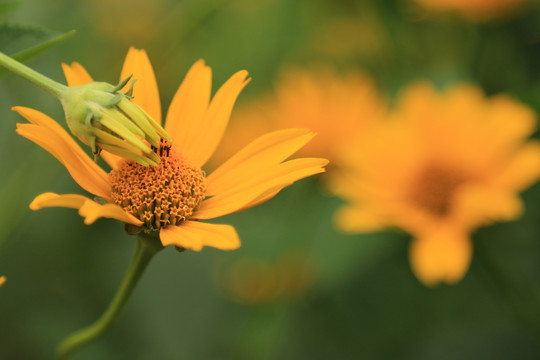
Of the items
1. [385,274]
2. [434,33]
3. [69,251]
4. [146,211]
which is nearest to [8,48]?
[146,211]

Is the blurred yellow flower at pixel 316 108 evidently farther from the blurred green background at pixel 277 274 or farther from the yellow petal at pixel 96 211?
the yellow petal at pixel 96 211

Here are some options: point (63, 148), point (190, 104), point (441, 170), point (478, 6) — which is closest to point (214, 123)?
point (190, 104)

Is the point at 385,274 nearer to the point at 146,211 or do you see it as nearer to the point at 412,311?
the point at 412,311

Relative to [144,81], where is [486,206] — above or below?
below

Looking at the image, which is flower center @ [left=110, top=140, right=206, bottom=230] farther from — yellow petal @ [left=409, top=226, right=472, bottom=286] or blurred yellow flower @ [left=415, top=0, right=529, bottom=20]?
blurred yellow flower @ [left=415, top=0, right=529, bottom=20]

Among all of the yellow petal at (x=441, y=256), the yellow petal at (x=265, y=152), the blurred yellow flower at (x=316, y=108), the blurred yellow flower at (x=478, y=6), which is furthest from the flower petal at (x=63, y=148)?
the blurred yellow flower at (x=478, y=6)

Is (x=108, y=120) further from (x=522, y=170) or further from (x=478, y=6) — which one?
(x=478, y=6)

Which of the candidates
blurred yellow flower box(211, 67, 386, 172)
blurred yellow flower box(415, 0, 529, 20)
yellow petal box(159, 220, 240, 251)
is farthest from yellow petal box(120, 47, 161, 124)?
blurred yellow flower box(415, 0, 529, 20)
